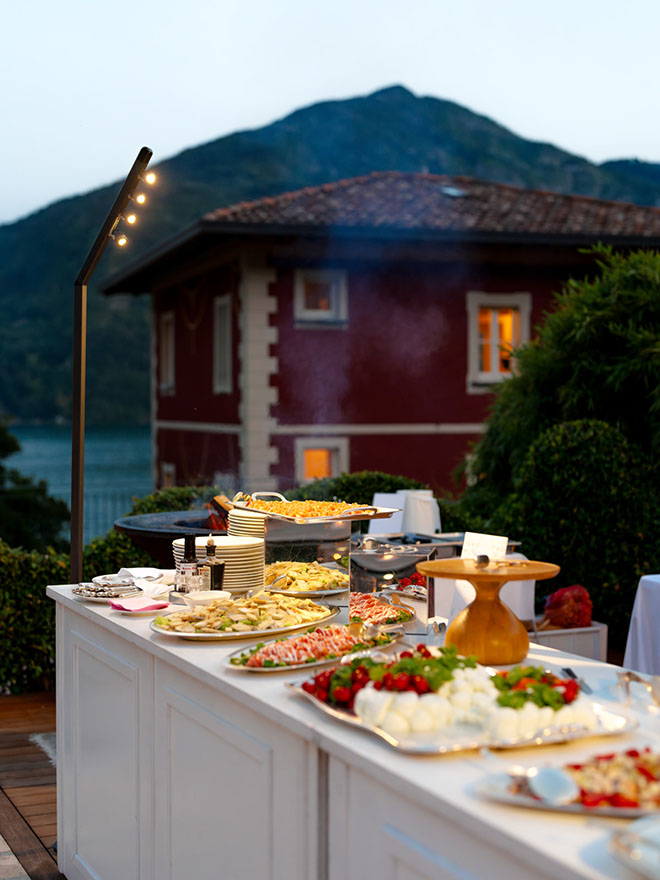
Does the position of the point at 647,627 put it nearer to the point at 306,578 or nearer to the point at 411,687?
the point at 306,578

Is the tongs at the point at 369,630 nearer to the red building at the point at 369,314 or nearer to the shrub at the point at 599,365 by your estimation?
the shrub at the point at 599,365

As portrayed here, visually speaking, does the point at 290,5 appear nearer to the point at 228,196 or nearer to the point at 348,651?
the point at 228,196

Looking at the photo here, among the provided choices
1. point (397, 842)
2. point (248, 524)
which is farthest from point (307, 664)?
point (248, 524)

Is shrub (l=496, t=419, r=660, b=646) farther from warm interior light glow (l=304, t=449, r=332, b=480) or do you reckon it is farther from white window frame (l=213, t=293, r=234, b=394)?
white window frame (l=213, t=293, r=234, b=394)

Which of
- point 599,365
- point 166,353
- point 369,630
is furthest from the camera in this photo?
point 166,353

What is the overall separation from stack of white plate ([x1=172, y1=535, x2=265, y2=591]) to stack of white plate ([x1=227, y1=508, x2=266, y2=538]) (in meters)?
0.13

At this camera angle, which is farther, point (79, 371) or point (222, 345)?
point (222, 345)

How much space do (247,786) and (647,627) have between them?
326 centimetres

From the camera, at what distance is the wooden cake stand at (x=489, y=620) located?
2.62m

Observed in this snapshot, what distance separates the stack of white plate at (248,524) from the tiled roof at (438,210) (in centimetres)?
1081

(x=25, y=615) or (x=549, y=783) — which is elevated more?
(x=549, y=783)

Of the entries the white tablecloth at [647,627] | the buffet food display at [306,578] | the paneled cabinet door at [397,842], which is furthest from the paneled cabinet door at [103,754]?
the white tablecloth at [647,627]

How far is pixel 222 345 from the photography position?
16.7 metres

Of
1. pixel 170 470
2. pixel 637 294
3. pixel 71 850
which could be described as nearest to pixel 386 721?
pixel 71 850
